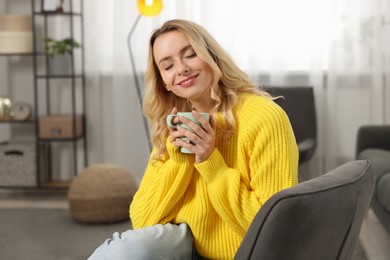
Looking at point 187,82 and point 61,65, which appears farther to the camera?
point 61,65

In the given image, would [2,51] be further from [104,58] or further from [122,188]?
[122,188]

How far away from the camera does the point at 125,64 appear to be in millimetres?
4812

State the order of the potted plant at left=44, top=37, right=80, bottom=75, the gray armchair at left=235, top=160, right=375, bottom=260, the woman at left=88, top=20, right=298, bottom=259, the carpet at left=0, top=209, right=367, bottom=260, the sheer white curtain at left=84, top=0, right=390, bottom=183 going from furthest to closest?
the potted plant at left=44, top=37, right=80, bottom=75 → the sheer white curtain at left=84, top=0, right=390, bottom=183 → the carpet at left=0, top=209, right=367, bottom=260 → the woman at left=88, top=20, right=298, bottom=259 → the gray armchair at left=235, top=160, right=375, bottom=260

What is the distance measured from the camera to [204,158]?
165 cm

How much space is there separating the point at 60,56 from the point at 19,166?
82 centimetres

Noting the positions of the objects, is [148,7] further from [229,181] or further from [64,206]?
[229,181]

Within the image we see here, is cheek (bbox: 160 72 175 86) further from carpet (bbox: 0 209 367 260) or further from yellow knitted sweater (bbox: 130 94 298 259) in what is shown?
carpet (bbox: 0 209 367 260)

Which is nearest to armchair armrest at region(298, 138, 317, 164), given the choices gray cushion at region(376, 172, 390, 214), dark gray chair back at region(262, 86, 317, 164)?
dark gray chair back at region(262, 86, 317, 164)

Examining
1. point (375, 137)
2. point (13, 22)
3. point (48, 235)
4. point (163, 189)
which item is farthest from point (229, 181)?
point (13, 22)

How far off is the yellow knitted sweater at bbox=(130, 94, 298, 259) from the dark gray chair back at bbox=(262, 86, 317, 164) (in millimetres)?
2527

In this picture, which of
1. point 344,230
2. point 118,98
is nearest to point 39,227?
point 118,98

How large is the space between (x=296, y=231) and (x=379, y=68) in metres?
3.51

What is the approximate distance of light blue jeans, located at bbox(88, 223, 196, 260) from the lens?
4.99ft

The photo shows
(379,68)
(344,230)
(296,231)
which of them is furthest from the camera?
(379,68)
